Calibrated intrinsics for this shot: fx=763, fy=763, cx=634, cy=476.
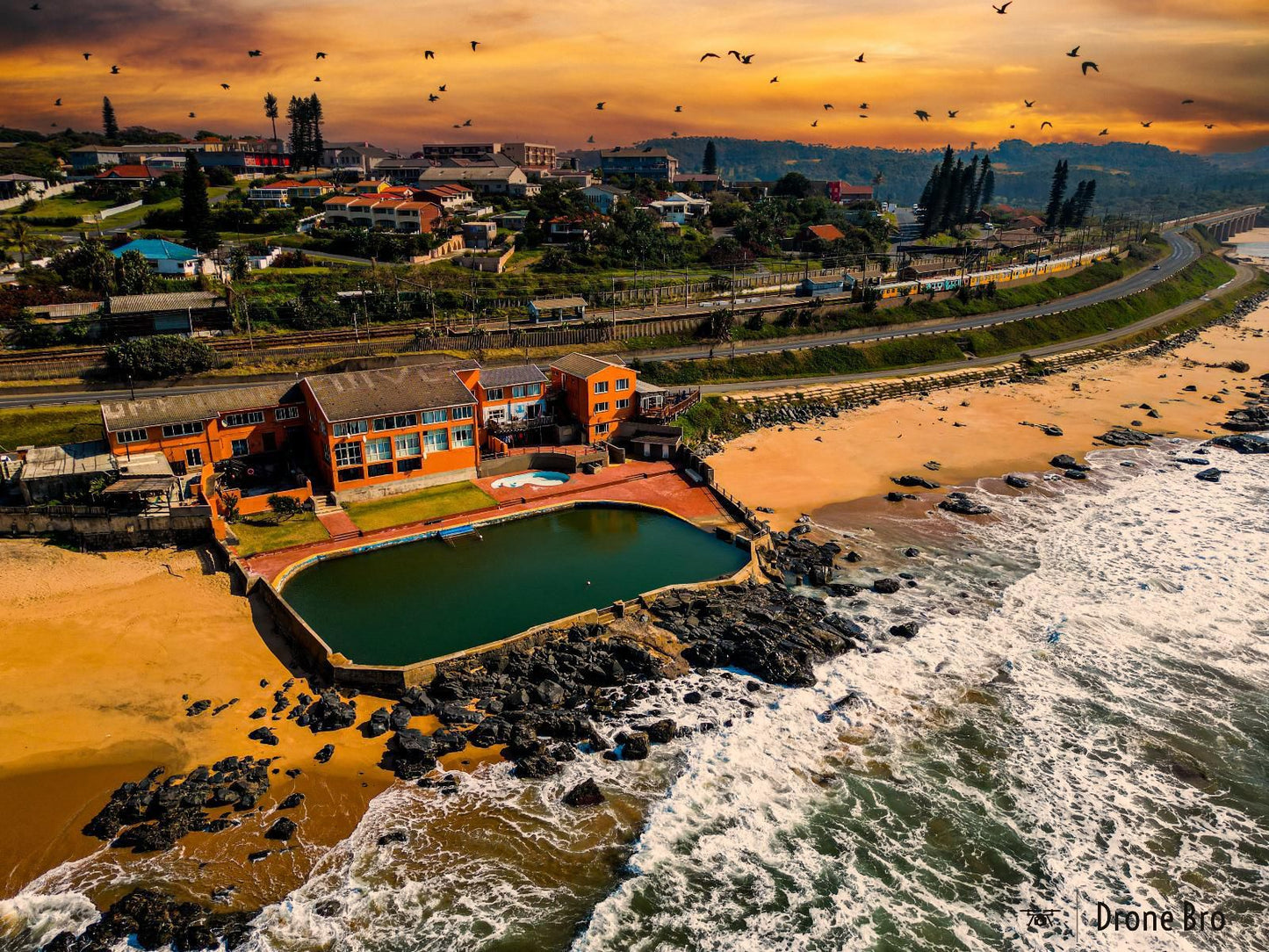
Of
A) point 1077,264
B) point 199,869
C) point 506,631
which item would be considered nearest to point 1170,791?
point 506,631

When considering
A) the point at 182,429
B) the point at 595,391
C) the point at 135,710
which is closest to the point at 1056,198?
the point at 595,391

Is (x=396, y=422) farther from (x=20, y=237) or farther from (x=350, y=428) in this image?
(x=20, y=237)

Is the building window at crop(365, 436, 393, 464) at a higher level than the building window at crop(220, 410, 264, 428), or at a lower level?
lower

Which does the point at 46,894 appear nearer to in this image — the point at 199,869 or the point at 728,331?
the point at 199,869

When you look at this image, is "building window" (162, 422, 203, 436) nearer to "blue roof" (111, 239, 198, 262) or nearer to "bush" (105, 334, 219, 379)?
"bush" (105, 334, 219, 379)

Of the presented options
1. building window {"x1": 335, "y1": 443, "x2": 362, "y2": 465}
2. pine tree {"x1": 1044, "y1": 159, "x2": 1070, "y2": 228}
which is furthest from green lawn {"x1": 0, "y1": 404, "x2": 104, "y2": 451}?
pine tree {"x1": 1044, "y1": 159, "x2": 1070, "y2": 228}

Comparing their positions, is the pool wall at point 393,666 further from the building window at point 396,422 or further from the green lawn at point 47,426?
the green lawn at point 47,426

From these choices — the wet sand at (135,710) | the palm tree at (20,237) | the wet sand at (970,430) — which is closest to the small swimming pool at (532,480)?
the wet sand at (970,430)
